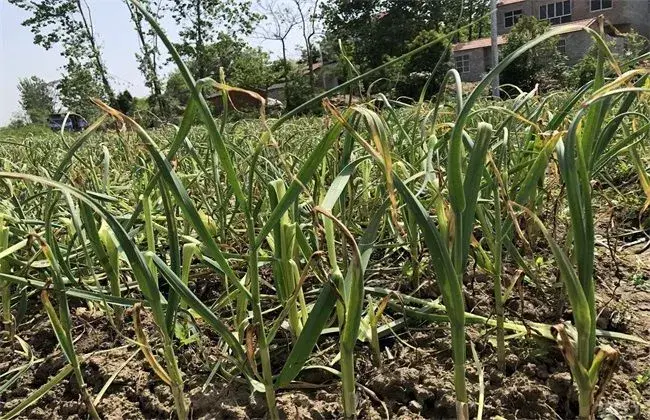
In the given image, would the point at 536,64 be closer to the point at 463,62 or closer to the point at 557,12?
the point at 463,62

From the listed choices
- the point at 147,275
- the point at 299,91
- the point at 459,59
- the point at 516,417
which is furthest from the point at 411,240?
the point at 459,59

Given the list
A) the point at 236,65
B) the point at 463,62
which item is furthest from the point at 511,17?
the point at 236,65

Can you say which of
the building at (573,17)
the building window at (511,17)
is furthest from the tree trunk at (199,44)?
the building window at (511,17)

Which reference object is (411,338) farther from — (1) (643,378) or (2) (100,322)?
(2) (100,322)

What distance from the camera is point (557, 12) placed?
23.3 m

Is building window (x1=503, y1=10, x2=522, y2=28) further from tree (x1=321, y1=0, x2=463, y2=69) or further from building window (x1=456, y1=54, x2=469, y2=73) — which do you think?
building window (x1=456, y1=54, x2=469, y2=73)

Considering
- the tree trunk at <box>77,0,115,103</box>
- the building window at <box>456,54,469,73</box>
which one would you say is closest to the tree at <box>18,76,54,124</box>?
the tree trunk at <box>77,0,115,103</box>

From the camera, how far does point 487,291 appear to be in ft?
2.56

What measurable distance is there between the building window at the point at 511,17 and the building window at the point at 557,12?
1.14 metres

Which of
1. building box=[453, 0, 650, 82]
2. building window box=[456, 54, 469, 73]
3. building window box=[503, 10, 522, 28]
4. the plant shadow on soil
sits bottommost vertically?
the plant shadow on soil

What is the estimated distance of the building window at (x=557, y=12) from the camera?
75.0ft

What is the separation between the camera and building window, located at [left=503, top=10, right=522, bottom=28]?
2478 centimetres

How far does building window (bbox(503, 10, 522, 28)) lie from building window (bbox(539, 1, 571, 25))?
1.14m

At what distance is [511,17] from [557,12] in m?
2.38
